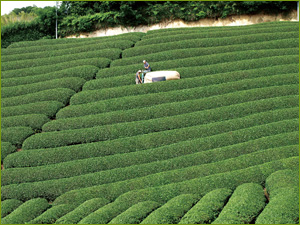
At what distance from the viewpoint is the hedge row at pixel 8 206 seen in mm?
14207

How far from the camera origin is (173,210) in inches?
459

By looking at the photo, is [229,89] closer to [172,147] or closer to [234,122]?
[234,122]

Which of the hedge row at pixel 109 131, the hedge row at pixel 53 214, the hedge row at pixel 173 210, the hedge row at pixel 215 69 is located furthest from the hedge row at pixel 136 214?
the hedge row at pixel 215 69

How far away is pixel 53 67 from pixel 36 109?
5089 millimetres

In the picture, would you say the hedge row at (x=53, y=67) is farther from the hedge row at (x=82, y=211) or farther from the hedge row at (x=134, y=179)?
the hedge row at (x=82, y=211)

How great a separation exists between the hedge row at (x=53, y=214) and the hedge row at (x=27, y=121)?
703 centimetres

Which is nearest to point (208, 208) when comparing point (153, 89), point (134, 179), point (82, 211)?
point (134, 179)

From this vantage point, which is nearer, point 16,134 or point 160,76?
point 16,134

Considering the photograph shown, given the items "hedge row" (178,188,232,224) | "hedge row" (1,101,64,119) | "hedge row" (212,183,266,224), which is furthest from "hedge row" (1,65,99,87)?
"hedge row" (212,183,266,224)

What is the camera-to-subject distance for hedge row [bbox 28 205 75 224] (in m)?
12.4

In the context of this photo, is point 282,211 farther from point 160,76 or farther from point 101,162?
point 160,76

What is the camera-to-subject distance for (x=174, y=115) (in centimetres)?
1880

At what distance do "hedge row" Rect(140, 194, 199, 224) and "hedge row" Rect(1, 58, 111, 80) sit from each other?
13.9m

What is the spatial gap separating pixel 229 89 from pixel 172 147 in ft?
18.8
